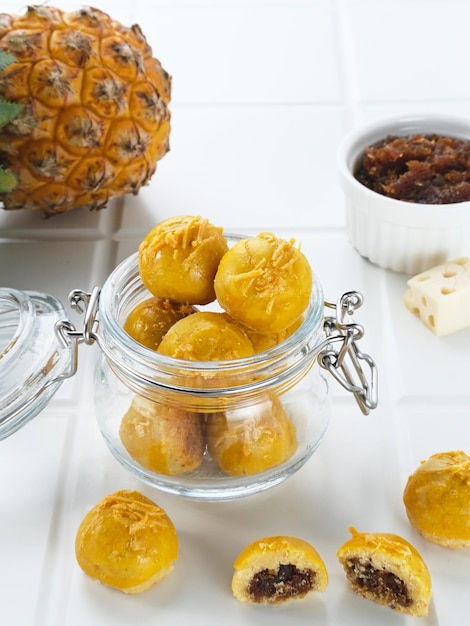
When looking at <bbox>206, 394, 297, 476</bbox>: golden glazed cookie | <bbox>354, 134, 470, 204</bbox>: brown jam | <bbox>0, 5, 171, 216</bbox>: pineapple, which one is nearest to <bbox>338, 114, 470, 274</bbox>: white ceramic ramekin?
<bbox>354, 134, 470, 204</bbox>: brown jam

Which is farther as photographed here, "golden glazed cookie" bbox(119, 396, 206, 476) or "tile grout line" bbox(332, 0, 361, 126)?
"tile grout line" bbox(332, 0, 361, 126)

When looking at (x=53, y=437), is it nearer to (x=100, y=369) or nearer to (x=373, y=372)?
(x=100, y=369)

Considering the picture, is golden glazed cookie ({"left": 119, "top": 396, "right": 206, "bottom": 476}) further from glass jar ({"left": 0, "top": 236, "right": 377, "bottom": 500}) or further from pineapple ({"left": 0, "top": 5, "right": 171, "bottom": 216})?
pineapple ({"left": 0, "top": 5, "right": 171, "bottom": 216})

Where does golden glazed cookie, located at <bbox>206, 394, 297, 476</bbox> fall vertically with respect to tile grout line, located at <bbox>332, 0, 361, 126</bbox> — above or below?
above

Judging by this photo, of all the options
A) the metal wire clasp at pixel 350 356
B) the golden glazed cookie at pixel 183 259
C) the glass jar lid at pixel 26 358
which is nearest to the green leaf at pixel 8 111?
the glass jar lid at pixel 26 358

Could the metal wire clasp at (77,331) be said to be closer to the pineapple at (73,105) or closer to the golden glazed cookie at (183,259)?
the golden glazed cookie at (183,259)

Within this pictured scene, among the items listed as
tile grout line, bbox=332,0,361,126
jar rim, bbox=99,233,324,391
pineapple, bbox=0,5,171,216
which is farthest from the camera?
tile grout line, bbox=332,0,361,126
